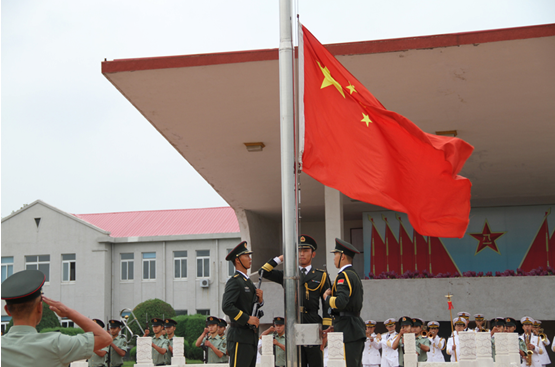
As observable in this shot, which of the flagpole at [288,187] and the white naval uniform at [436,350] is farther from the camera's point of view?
→ the white naval uniform at [436,350]

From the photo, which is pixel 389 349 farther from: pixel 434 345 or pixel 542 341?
pixel 542 341

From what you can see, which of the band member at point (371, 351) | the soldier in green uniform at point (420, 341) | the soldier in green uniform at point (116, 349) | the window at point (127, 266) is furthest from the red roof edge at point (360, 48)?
the window at point (127, 266)

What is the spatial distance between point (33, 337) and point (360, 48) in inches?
287

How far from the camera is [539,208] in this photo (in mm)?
20453

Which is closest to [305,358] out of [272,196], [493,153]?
[493,153]

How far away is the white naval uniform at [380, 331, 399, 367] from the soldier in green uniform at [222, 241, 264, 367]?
644cm

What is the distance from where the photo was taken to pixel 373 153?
5379mm

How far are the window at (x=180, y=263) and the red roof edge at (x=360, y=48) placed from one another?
28.5 m

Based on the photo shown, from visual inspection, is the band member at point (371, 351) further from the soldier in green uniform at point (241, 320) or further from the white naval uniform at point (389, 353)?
the soldier in green uniform at point (241, 320)

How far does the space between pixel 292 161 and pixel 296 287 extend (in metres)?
0.98

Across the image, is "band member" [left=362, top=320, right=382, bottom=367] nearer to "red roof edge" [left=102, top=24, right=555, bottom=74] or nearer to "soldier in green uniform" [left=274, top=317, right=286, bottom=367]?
"soldier in green uniform" [left=274, top=317, right=286, bottom=367]

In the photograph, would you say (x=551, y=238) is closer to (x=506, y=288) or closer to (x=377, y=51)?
(x=506, y=288)

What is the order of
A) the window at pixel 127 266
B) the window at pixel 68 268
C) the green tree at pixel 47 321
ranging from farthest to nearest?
the window at pixel 127 266 < the window at pixel 68 268 < the green tree at pixel 47 321

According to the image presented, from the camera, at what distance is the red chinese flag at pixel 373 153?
198 inches
